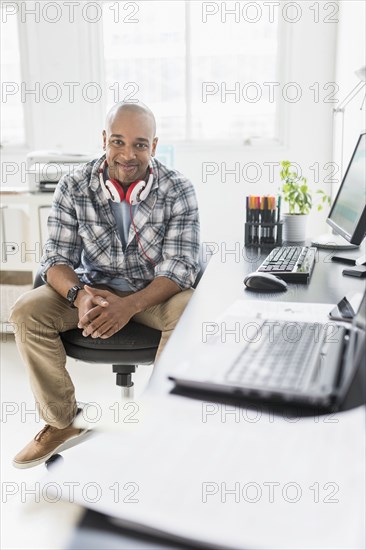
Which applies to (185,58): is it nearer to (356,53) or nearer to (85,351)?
(356,53)

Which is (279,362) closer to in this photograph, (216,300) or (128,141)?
(216,300)

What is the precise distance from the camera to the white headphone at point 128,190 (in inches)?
73.1

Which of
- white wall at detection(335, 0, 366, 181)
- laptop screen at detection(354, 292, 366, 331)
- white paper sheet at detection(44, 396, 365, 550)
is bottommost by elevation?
white paper sheet at detection(44, 396, 365, 550)

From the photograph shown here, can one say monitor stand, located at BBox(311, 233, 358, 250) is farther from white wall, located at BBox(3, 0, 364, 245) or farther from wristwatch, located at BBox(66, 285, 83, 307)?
white wall, located at BBox(3, 0, 364, 245)

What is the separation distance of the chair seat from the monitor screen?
26.0 inches

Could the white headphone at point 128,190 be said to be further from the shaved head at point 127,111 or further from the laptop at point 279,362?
the laptop at point 279,362

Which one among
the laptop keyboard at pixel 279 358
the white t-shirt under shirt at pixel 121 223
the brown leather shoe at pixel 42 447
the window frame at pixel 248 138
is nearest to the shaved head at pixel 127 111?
the white t-shirt under shirt at pixel 121 223

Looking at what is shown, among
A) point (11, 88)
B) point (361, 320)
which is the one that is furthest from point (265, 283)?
point (11, 88)

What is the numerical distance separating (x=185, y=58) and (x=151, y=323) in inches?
113

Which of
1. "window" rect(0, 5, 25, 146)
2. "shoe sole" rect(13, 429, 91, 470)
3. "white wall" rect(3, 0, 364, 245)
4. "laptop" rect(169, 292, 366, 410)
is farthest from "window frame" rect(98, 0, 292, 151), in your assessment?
"laptop" rect(169, 292, 366, 410)

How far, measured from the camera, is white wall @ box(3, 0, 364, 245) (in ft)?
12.5

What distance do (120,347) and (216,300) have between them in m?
0.53

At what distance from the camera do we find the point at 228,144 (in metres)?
4.09

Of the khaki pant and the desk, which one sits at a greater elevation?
the desk
